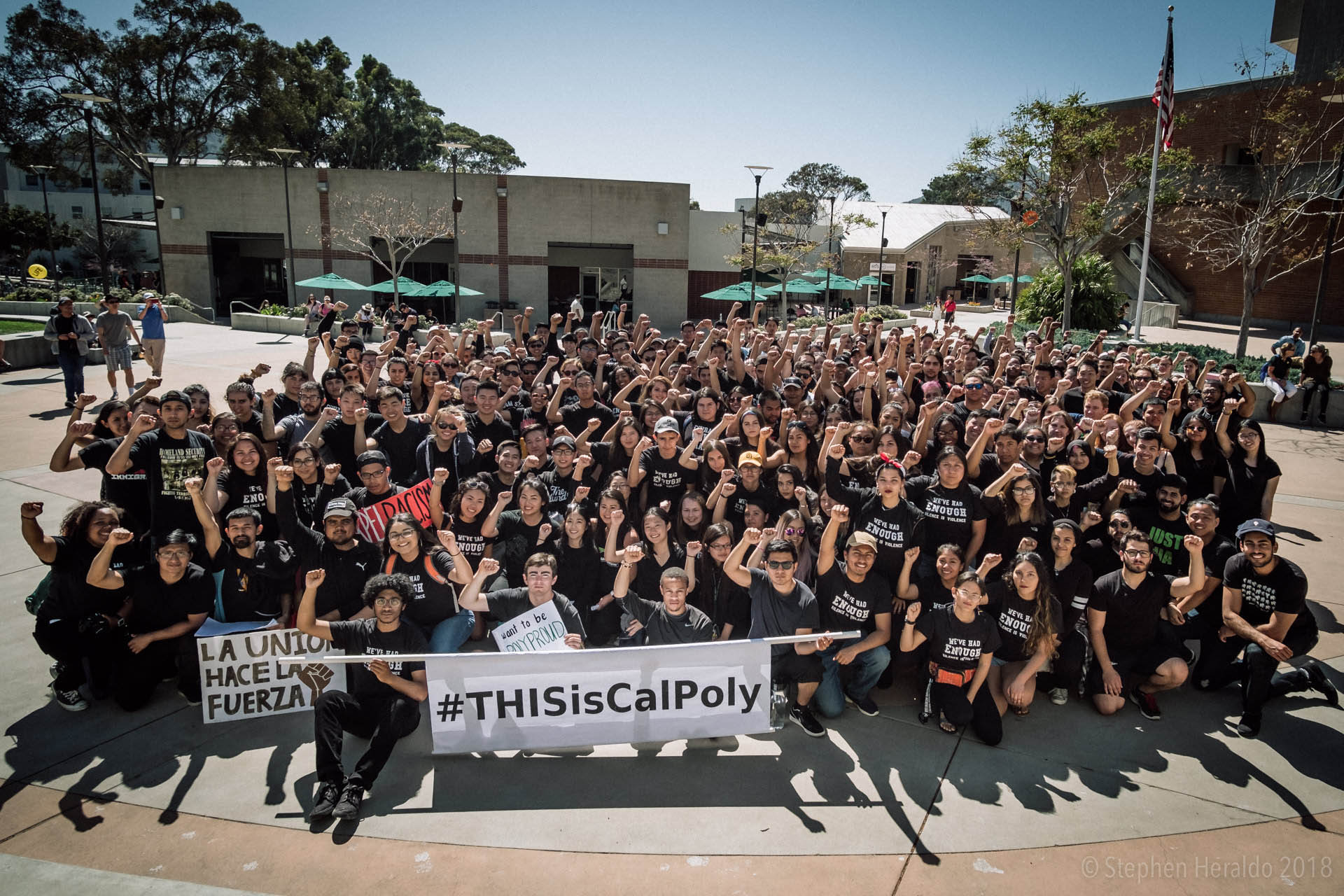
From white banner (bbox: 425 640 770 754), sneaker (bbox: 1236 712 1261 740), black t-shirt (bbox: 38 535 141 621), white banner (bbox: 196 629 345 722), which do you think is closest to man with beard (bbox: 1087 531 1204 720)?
sneaker (bbox: 1236 712 1261 740)

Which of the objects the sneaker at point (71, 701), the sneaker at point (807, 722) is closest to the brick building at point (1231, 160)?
the sneaker at point (807, 722)

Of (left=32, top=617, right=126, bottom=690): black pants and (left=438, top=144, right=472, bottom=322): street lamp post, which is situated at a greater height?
(left=438, top=144, right=472, bottom=322): street lamp post

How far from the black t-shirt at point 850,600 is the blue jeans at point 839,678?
17cm

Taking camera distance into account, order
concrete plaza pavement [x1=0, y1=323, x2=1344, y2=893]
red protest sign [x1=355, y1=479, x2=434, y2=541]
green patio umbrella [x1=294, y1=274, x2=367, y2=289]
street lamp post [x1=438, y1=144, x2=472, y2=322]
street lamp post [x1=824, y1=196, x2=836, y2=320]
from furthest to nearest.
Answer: street lamp post [x1=824, y1=196, x2=836, y2=320], street lamp post [x1=438, y1=144, x2=472, y2=322], green patio umbrella [x1=294, y1=274, x2=367, y2=289], red protest sign [x1=355, y1=479, x2=434, y2=541], concrete plaza pavement [x1=0, y1=323, x2=1344, y2=893]

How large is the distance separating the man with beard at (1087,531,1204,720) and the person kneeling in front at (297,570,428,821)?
469 centimetres

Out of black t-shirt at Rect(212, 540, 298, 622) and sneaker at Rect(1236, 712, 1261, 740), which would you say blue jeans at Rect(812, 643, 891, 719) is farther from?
black t-shirt at Rect(212, 540, 298, 622)

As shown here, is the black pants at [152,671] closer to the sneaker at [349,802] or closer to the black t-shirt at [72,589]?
the black t-shirt at [72,589]

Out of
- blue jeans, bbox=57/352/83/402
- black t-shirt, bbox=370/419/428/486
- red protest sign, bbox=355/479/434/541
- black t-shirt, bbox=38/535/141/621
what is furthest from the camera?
blue jeans, bbox=57/352/83/402

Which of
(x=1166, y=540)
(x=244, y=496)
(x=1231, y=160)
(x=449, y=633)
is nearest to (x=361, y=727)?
(x=449, y=633)

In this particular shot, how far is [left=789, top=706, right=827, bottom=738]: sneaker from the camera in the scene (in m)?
5.37

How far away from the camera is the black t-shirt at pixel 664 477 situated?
7109mm

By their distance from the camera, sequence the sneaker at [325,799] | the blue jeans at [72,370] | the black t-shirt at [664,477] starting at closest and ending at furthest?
the sneaker at [325,799], the black t-shirt at [664,477], the blue jeans at [72,370]

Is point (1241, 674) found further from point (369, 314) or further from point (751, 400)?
point (369, 314)

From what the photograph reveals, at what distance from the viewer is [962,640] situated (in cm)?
539
